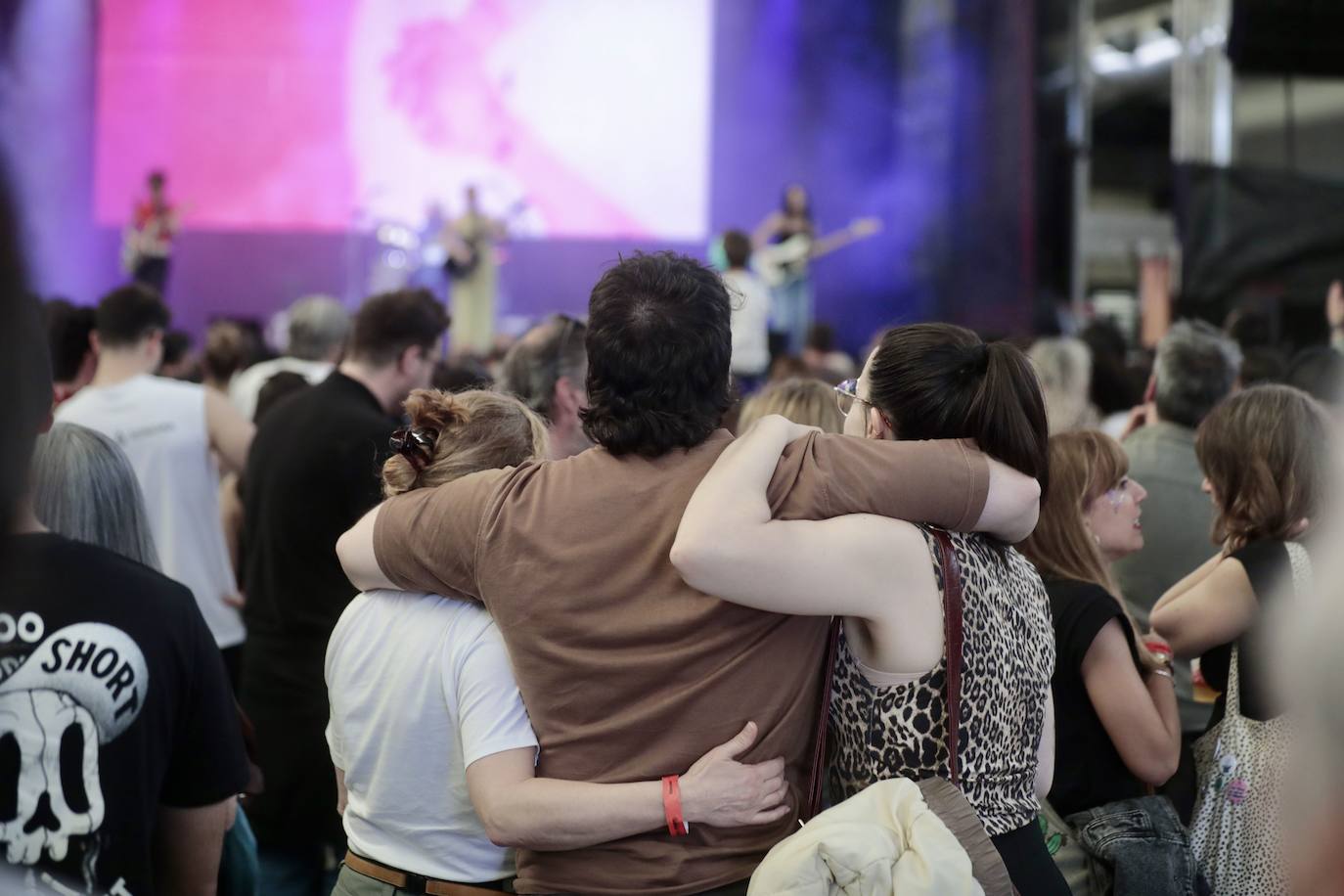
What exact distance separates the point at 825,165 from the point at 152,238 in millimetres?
7077

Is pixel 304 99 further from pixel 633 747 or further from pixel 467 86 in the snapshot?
pixel 633 747

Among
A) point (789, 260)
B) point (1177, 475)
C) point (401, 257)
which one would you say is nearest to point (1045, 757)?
point (1177, 475)

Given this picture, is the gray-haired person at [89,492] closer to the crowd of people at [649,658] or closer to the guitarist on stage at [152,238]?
the crowd of people at [649,658]

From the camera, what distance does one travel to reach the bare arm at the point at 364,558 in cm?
178

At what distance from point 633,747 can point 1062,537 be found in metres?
1.00

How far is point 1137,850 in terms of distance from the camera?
2.13 metres

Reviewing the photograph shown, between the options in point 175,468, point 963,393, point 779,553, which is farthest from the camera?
point 175,468

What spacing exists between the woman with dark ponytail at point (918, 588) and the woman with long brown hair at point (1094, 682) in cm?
31

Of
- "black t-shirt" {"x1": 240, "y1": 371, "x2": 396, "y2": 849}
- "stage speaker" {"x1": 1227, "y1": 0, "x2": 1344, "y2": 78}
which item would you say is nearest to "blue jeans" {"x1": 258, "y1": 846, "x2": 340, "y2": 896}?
"black t-shirt" {"x1": 240, "y1": 371, "x2": 396, "y2": 849}

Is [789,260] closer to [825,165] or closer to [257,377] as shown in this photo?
[825,165]

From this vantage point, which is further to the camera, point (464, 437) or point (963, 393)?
point (464, 437)

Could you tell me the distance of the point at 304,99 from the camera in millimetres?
14336

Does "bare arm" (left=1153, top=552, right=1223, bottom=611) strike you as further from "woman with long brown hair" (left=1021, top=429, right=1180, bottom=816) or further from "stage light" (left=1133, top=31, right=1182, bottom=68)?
Result: "stage light" (left=1133, top=31, right=1182, bottom=68)

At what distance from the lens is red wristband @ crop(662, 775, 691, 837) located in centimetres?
158
